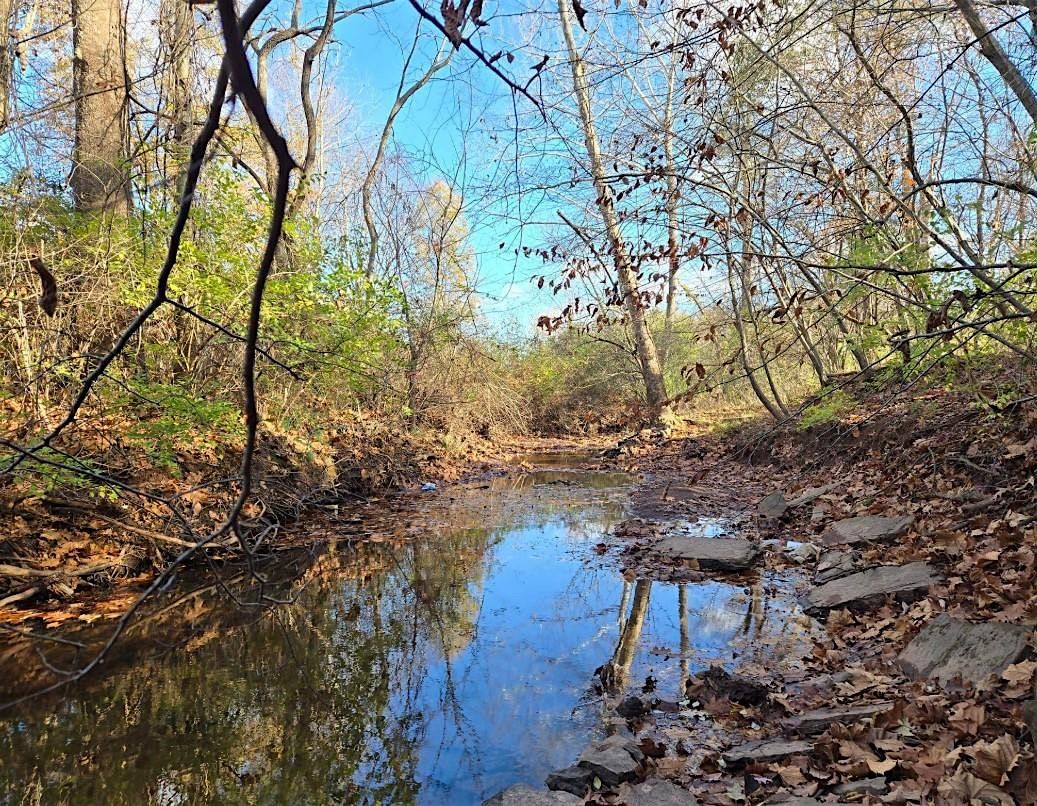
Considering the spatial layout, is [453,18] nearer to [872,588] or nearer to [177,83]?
[872,588]

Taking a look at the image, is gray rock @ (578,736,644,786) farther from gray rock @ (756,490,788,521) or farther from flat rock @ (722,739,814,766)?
gray rock @ (756,490,788,521)

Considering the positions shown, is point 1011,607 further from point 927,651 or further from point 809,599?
point 809,599

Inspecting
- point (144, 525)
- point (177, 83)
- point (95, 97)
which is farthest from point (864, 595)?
point (95, 97)

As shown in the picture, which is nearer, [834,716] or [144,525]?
[834,716]

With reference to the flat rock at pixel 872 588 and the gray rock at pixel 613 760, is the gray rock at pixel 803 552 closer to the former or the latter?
the flat rock at pixel 872 588

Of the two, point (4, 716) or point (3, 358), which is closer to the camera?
point (4, 716)

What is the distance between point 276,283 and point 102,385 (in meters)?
1.92

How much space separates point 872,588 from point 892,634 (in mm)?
658

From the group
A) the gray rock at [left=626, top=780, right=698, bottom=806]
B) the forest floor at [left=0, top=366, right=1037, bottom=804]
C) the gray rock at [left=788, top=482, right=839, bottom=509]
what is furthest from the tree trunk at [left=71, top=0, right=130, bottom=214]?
the gray rock at [left=788, top=482, right=839, bottom=509]

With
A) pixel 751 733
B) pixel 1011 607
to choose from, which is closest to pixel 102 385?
pixel 751 733

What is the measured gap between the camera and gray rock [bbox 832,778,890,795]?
6.97 feet

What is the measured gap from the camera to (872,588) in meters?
4.12

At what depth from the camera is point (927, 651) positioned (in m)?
3.04

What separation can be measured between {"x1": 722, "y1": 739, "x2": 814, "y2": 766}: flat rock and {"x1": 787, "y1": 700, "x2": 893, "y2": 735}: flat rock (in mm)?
118
